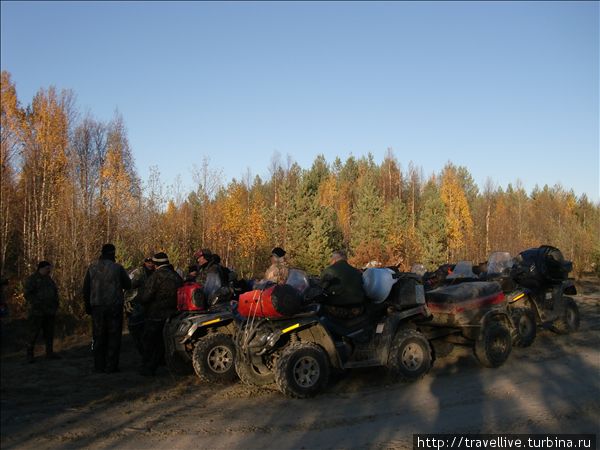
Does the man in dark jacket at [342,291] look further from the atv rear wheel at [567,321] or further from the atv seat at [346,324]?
the atv rear wheel at [567,321]

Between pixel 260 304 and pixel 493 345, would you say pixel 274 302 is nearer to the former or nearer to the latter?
pixel 260 304

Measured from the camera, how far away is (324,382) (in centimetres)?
752

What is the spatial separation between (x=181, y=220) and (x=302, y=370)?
25.2 meters

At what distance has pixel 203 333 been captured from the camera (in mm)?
9148

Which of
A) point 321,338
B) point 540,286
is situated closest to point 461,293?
point 321,338

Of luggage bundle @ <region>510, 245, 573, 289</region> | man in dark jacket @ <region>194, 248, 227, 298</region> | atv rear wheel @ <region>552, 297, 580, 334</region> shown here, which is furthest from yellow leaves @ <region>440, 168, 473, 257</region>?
man in dark jacket @ <region>194, 248, 227, 298</region>

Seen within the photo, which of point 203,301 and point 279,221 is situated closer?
point 203,301

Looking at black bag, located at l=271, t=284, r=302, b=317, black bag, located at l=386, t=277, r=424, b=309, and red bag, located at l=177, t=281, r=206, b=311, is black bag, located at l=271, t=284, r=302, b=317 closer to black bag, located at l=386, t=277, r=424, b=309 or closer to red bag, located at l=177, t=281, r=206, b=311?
black bag, located at l=386, t=277, r=424, b=309

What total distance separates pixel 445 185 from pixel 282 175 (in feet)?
52.0

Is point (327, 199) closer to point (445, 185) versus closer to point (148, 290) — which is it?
point (445, 185)

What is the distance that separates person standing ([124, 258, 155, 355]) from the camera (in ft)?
34.0

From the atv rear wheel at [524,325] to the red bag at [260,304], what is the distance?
4842mm

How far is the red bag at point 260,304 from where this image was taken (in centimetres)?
759

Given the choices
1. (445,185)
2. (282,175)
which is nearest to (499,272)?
(282,175)
